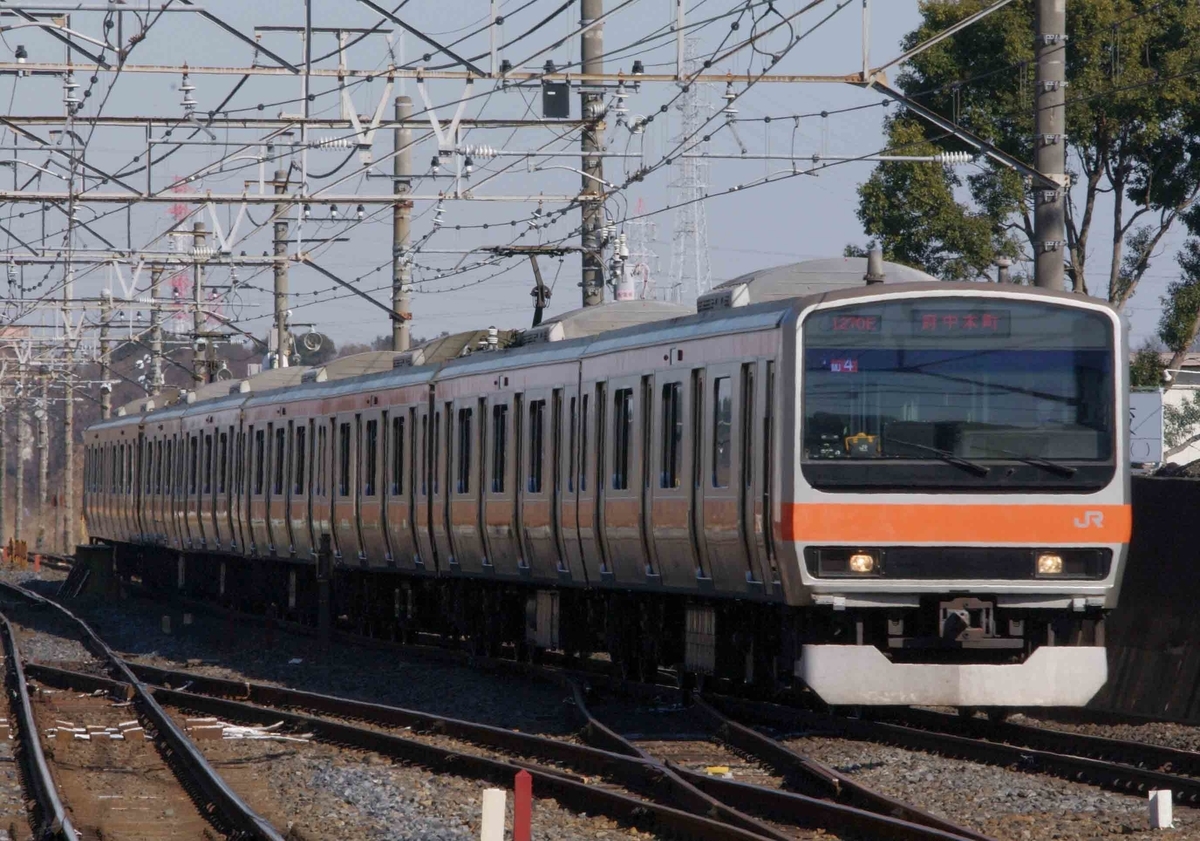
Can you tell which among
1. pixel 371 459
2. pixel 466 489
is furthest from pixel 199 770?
pixel 371 459

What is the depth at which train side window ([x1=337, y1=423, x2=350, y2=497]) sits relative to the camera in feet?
76.3

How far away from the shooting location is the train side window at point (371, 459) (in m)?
22.1

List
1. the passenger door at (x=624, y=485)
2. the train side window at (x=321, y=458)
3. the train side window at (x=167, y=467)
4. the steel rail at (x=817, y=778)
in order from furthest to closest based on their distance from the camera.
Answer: the train side window at (x=167, y=467)
the train side window at (x=321, y=458)
the passenger door at (x=624, y=485)
the steel rail at (x=817, y=778)

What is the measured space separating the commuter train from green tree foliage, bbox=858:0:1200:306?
40.6ft

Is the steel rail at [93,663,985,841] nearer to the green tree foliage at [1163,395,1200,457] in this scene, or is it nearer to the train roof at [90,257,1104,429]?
the train roof at [90,257,1104,429]

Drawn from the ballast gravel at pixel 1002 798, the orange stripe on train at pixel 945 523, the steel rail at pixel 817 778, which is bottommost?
the ballast gravel at pixel 1002 798

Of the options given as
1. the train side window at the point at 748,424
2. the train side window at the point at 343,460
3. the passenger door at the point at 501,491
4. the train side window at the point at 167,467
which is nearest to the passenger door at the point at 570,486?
the passenger door at the point at 501,491

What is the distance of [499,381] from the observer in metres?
18.2

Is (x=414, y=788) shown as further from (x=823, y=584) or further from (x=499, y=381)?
(x=499, y=381)

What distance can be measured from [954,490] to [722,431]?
1.78 m

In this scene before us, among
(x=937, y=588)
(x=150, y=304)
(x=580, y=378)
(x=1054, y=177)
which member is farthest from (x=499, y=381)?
(x=150, y=304)

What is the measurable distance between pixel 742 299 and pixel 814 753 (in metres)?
3.31

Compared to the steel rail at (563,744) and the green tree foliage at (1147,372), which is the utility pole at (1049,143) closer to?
the steel rail at (563,744)

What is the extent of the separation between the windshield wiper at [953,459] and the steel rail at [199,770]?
413cm
